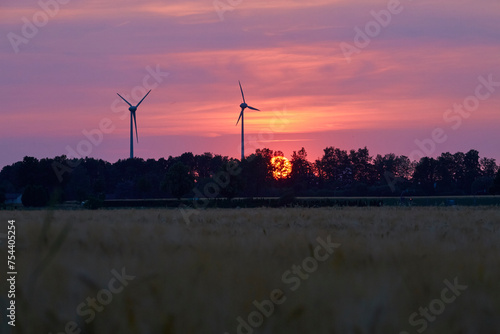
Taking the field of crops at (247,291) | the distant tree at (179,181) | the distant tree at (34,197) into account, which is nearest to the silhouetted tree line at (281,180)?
the distant tree at (179,181)

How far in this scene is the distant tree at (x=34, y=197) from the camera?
8300 centimetres

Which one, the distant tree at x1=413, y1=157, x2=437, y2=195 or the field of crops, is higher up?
the distant tree at x1=413, y1=157, x2=437, y2=195

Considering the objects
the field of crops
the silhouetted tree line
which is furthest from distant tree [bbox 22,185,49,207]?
the field of crops

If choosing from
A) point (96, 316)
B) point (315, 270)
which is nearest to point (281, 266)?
point (315, 270)

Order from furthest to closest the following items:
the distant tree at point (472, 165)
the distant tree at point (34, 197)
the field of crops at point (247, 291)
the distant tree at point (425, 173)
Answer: the distant tree at point (472, 165) → the distant tree at point (425, 173) → the distant tree at point (34, 197) → the field of crops at point (247, 291)

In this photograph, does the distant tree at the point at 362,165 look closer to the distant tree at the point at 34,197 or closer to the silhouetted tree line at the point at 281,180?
the silhouetted tree line at the point at 281,180

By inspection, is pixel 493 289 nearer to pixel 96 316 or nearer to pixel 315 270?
pixel 315 270

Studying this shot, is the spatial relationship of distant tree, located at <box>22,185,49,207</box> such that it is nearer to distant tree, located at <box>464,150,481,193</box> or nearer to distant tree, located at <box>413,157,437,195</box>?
distant tree, located at <box>413,157,437,195</box>

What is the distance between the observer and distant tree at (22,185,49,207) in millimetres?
83000

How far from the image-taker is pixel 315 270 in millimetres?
6613

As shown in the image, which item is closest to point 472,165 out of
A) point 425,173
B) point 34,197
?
point 425,173

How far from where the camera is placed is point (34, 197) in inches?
3268

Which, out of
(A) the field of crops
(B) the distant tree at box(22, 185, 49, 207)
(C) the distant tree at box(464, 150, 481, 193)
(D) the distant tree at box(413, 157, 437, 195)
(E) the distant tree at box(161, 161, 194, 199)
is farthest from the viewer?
(C) the distant tree at box(464, 150, 481, 193)

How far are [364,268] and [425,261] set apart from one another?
831 mm
